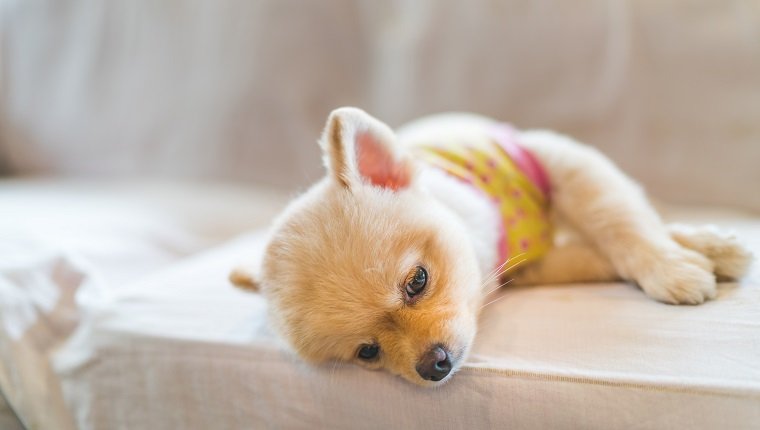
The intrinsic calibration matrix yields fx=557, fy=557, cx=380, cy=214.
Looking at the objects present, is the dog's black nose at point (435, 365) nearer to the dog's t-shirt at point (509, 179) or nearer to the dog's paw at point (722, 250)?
the dog's t-shirt at point (509, 179)

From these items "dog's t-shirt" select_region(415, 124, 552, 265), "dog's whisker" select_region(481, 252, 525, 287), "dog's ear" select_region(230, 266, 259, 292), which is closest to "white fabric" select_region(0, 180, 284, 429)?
"dog's ear" select_region(230, 266, 259, 292)

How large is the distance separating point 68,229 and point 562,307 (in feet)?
5.09

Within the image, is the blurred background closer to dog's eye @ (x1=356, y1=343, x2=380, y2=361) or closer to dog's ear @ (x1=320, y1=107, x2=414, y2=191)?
dog's ear @ (x1=320, y1=107, x2=414, y2=191)

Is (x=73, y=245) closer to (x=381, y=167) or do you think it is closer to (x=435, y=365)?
(x=381, y=167)

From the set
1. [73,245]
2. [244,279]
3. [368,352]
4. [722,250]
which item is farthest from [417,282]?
[73,245]

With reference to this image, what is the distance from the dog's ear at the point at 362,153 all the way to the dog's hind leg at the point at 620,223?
475 mm

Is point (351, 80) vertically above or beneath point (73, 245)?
above

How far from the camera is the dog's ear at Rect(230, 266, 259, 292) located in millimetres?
1304

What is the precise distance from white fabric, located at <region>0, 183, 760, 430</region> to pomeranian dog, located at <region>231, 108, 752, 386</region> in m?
0.06

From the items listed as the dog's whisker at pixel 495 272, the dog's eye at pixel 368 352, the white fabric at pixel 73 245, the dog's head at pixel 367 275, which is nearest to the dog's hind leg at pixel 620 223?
the dog's whisker at pixel 495 272

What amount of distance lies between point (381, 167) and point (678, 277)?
2.18 ft

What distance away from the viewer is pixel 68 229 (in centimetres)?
182

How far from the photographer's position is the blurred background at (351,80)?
5.61 feet

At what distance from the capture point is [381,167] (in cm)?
130
